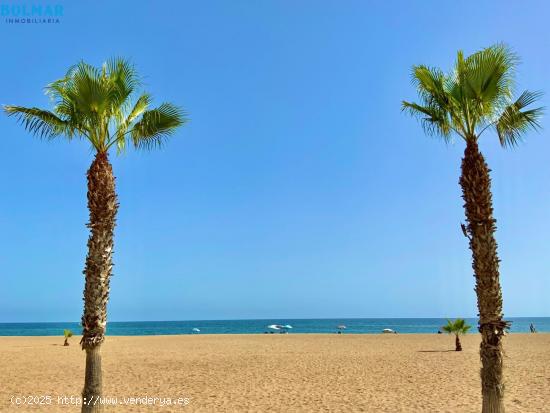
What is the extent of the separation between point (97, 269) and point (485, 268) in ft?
26.3

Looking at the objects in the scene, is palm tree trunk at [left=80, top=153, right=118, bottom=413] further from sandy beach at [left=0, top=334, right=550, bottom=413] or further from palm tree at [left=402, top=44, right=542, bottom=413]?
palm tree at [left=402, top=44, right=542, bottom=413]

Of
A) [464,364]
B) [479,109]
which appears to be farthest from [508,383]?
[479,109]

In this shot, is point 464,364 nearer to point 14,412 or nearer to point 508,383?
point 508,383

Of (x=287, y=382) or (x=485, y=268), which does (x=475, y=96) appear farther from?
(x=287, y=382)

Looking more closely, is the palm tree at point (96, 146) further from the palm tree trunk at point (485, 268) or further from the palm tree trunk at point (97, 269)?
the palm tree trunk at point (485, 268)

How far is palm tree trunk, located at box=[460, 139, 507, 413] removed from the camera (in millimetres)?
9617

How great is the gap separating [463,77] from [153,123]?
7065 mm

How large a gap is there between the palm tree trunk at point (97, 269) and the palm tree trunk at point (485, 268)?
770cm

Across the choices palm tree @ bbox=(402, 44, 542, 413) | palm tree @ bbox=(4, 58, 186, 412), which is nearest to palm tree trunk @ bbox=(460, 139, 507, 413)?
palm tree @ bbox=(402, 44, 542, 413)

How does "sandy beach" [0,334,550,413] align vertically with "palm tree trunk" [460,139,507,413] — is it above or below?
below

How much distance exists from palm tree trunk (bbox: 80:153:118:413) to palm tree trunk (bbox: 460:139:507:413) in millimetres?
7699

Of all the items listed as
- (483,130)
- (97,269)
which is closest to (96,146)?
(97,269)

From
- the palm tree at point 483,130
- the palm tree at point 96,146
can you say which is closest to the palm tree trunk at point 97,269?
the palm tree at point 96,146

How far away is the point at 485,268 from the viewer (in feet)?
32.3
